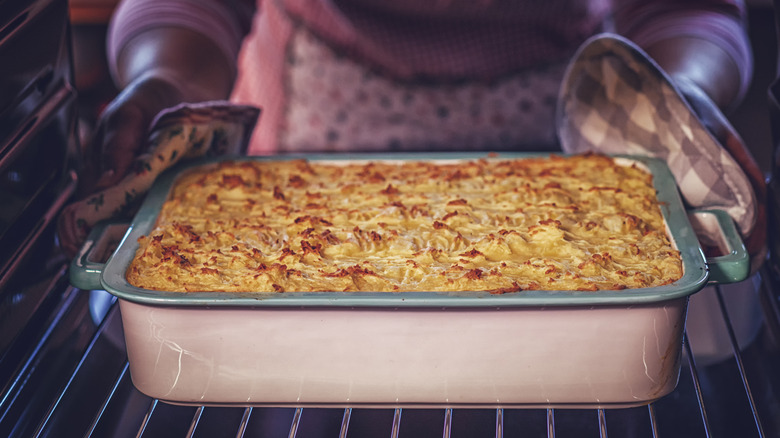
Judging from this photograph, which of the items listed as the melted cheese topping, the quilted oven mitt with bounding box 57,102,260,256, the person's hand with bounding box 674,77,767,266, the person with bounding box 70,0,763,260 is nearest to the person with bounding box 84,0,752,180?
the person with bounding box 70,0,763,260

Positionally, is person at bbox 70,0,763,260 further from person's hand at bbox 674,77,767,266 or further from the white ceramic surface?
the white ceramic surface

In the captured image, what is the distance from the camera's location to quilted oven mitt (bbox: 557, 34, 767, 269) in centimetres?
107

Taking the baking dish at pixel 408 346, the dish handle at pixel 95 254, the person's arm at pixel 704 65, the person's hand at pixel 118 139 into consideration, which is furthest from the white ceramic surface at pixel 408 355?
the person's arm at pixel 704 65

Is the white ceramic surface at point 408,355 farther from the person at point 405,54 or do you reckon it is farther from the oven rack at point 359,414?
the person at point 405,54

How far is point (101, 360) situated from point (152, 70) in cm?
80

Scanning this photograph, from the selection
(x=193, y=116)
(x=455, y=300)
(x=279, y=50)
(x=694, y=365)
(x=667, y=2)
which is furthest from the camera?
(x=279, y=50)

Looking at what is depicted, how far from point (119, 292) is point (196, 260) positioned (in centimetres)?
13

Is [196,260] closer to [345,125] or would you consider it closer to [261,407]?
[261,407]

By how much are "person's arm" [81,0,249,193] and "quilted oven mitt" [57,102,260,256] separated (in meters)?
0.04

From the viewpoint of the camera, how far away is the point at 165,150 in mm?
1204

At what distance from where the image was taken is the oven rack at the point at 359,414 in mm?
791

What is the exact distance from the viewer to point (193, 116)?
49.8 inches

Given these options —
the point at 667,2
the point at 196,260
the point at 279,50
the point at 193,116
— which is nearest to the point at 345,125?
the point at 279,50

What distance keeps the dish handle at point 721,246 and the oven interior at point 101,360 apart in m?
0.08
